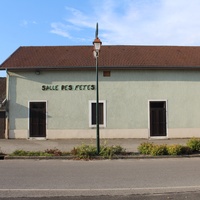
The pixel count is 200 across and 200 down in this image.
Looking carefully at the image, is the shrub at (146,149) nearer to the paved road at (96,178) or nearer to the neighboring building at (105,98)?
the paved road at (96,178)

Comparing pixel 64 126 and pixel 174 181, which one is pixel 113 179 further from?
pixel 64 126

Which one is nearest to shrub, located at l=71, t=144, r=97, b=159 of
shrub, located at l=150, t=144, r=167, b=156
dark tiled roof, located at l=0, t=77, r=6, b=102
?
shrub, located at l=150, t=144, r=167, b=156

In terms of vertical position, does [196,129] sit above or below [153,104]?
below

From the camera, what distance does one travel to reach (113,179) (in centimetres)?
893

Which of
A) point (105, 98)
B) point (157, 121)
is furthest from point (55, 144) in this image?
point (157, 121)

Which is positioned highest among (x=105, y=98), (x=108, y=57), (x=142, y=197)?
(x=108, y=57)

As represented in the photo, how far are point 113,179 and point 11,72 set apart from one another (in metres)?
15.3

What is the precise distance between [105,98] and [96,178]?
521 inches

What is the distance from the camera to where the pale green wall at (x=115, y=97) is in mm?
21875

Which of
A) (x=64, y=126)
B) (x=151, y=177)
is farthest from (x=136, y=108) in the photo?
(x=151, y=177)

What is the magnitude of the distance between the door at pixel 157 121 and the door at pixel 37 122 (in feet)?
23.7

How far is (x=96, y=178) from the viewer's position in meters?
9.08

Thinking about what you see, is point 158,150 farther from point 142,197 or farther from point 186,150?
point 142,197

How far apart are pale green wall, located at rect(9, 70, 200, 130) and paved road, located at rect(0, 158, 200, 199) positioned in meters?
9.07
